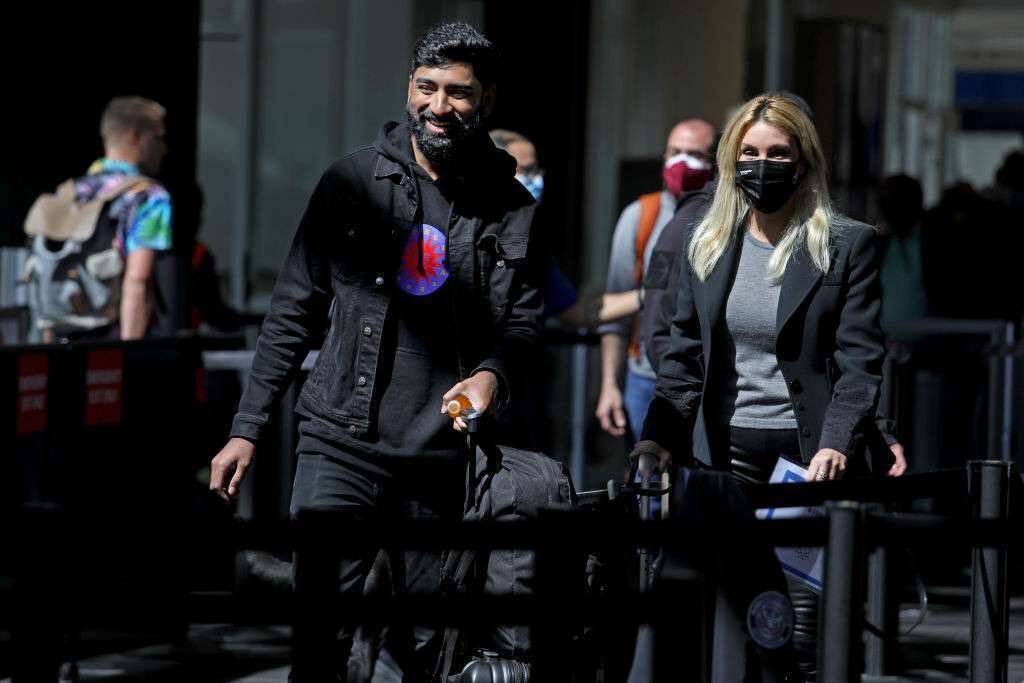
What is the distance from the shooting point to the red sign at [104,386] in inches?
283

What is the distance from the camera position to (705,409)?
5336 mm

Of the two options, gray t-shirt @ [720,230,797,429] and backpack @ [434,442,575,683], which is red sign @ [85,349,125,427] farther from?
gray t-shirt @ [720,230,797,429]

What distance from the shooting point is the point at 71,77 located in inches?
409

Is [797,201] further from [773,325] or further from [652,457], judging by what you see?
[652,457]

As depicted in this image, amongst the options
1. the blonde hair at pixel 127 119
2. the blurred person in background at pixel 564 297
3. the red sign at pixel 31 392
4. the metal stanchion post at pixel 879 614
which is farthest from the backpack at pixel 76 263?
the metal stanchion post at pixel 879 614

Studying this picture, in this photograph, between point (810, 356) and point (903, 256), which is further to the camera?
point (903, 256)

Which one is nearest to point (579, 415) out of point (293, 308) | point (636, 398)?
point (636, 398)

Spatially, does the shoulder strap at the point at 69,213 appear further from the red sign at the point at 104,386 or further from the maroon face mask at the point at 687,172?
the maroon face mask at the point at 687,172

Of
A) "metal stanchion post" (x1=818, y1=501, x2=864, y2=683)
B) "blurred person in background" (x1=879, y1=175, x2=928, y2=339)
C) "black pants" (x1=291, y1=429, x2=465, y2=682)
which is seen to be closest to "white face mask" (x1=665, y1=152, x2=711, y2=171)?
"black pants" (x1=291, y1=429, x2=465, y2=682)

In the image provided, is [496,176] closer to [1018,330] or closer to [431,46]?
[431,46]

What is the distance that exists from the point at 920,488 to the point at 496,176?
1353 mm

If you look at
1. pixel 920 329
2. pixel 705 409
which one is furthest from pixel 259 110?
pixel 705 409

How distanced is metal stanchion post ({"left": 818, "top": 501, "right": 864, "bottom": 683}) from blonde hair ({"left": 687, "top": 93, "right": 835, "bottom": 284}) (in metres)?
1.32

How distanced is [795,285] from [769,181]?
0.30 metres
